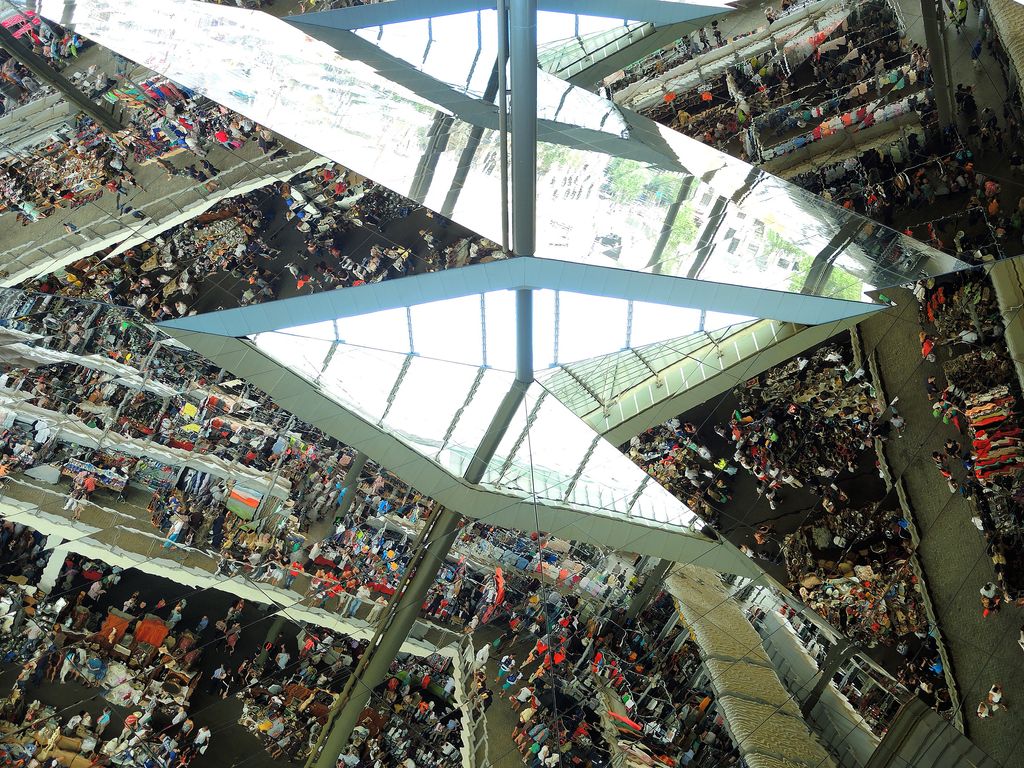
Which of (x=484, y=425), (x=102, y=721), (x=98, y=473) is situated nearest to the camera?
(x=102, y=721)

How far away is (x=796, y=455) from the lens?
9984 mm

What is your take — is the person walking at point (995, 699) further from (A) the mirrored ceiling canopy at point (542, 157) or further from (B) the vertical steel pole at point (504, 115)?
(B) the vertical steel pole at point (504, 115)

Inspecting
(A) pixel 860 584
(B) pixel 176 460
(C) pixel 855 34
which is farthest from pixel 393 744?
(C) pixel 855 34

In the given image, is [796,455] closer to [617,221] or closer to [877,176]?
[877,176]

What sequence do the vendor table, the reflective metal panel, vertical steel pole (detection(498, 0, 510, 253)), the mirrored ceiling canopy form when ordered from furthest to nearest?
1. the vendor table
2. the reflective metal panel
3. the mirrored ceiling canopy
4. vertical steel pole (detection(498, 0, 510, 253))

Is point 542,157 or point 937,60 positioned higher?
point 937,60

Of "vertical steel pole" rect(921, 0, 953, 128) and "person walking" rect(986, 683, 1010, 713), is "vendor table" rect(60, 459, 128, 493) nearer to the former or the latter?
"person walking" rect(986, 683, 1010, 713)

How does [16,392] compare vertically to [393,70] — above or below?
below

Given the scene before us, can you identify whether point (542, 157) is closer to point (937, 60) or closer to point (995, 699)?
point (995, 699)

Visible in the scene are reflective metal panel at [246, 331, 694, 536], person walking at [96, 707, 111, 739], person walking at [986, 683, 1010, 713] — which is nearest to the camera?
person walking at [96, 707, 111, 739]

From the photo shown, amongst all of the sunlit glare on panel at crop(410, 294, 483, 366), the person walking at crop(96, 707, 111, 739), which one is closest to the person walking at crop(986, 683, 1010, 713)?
the sunlit glare on panel at crop(410, 294, 483, 366)

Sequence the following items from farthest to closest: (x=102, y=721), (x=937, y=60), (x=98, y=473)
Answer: (x=937, y=60) < (x=98, y=473) < (x=102, y=721)

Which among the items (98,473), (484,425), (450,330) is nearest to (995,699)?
(484,425)

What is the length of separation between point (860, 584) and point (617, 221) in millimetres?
4638
